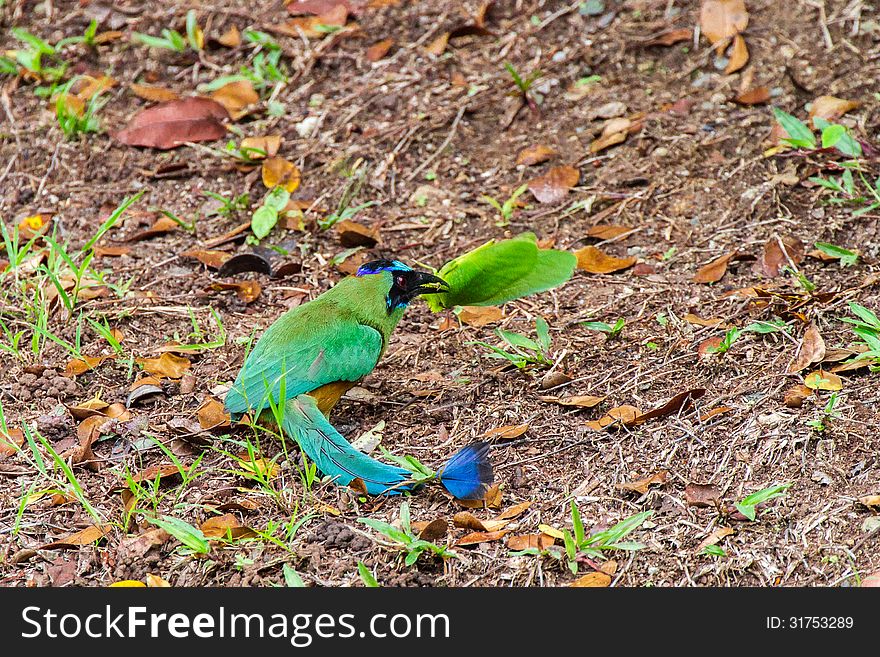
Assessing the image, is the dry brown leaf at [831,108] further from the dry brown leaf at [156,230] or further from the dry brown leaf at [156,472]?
the dry brown leaf at [156,472]

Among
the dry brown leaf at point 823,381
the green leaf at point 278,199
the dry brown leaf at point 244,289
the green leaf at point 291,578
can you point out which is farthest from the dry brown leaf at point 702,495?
the green leaf at point 278,199

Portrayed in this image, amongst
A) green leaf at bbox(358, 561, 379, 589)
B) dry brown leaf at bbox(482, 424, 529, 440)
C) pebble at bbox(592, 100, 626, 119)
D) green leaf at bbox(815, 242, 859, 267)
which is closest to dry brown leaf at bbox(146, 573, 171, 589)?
green leaf at bbox(358, 561, 379, 589)

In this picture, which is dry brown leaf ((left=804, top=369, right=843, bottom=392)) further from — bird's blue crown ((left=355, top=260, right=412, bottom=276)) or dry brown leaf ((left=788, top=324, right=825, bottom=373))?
bird's blue crown ((left=355, top=260, right=412, bottom=276))

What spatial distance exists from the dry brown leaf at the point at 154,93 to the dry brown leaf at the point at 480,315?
2518 millimetres

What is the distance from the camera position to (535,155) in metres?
5.43

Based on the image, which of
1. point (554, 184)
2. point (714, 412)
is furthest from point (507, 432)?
point (554, 184)

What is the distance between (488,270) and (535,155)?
1.40 meters

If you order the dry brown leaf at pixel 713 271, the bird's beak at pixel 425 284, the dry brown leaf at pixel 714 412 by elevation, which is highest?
the bird's beak at pixel 425 284

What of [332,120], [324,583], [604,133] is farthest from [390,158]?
[324,583]

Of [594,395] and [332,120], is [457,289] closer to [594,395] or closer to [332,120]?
[594,395]

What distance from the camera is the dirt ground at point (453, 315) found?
341cm

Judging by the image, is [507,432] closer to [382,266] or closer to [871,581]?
[382,266]

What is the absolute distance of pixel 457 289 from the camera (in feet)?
14.1

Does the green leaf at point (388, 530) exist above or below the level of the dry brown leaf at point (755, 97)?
above
